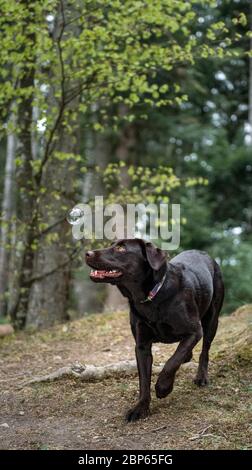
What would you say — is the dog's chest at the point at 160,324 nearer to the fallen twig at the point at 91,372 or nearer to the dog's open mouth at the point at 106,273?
the dog's open mouth at the point at 106,273

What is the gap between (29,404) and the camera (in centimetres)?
627

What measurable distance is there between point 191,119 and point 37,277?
9516 millimetres

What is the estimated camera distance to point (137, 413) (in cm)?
552

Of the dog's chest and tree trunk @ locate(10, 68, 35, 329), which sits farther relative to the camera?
tree trunk @ locate(10, 68, 35, 329)

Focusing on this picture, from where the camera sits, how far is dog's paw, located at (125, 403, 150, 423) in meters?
5.51

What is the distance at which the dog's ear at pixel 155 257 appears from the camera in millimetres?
5457

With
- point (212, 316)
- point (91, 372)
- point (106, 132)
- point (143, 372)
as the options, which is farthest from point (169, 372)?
point (106, 132)

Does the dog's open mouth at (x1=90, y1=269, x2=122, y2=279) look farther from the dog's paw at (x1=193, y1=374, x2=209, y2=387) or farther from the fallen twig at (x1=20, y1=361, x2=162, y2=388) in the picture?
the fallen twig at (x1=20, y1=361, x2=162, y2=388)

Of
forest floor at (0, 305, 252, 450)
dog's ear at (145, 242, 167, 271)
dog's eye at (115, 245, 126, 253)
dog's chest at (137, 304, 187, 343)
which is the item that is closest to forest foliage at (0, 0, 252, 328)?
forest floor at (0, 305, 252, 450)

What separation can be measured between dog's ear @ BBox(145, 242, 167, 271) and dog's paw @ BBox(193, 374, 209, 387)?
1.54 m

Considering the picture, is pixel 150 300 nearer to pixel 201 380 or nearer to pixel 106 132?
pixel 201 380

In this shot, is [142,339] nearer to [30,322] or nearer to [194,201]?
[30,322]
